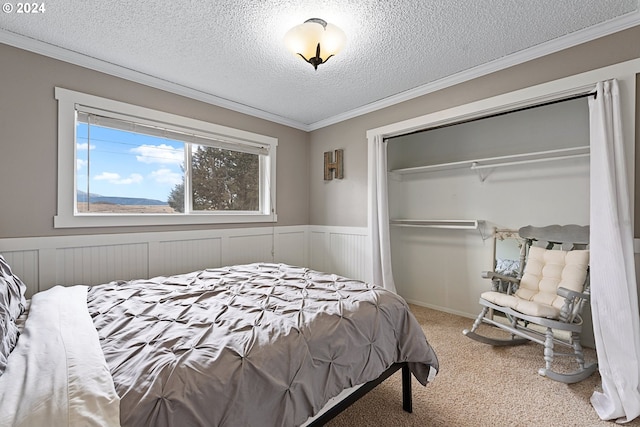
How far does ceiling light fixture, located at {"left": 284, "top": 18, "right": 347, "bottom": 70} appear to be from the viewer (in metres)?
1.90

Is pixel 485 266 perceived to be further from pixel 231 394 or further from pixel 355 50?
pixel 231 394

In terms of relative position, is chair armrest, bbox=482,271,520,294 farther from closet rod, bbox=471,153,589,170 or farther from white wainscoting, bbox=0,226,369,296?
white wainscoting, bbox=0,226,369,296

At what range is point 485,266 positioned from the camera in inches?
134

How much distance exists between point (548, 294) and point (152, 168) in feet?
12.8

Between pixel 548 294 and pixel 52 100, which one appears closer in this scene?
pixel 52 100

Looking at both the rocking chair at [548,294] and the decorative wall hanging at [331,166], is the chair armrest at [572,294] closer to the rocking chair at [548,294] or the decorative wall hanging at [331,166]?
the rocking chair at [548,294]

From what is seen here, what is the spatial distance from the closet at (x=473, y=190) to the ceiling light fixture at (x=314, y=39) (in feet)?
5.54

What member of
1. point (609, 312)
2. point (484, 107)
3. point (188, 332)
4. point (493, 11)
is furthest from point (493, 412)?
point (493, 11)

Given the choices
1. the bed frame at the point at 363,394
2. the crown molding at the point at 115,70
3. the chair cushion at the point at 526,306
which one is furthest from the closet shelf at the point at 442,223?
the crown molding at the point at 115,70

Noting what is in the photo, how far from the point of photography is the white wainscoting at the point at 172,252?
2.32 metres

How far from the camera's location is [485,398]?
1951 mm

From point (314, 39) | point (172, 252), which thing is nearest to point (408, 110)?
point (314, 39)

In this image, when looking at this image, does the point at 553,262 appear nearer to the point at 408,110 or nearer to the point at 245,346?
the point at 408,110

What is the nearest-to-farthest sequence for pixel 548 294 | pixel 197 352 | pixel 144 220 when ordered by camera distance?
1. pixel 197 352
2. pixel 548 294
3. pixel 144 220
